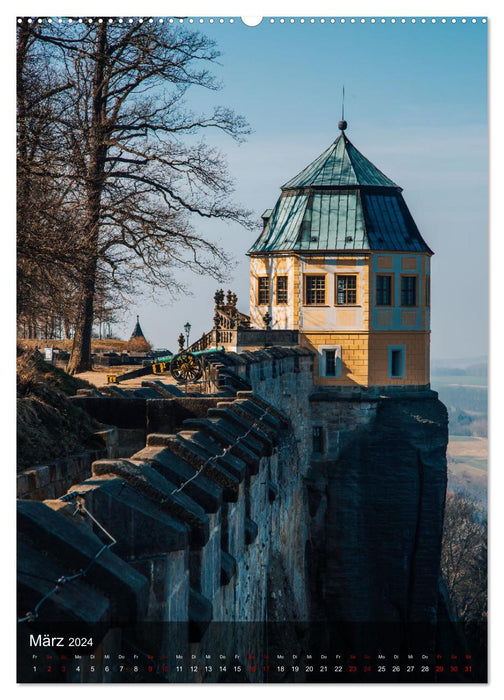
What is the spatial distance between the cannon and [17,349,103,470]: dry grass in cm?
702

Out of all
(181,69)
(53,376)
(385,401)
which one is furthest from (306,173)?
(53,376)

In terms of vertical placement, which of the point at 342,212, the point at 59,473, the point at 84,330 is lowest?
Result: the point at 59,473

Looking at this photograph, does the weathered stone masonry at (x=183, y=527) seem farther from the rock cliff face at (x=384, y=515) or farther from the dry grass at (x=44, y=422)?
the rock cliff face at (x=384, y=515)

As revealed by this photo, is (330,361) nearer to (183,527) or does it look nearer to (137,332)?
(137,332)

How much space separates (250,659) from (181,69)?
1091 cm

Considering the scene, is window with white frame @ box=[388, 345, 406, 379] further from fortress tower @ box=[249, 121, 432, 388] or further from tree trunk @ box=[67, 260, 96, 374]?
tree trunk @ box=[67, 260, 96, 374]

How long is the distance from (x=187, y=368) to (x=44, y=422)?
9.51m

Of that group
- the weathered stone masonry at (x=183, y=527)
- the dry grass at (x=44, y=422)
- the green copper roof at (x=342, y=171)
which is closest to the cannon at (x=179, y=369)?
the weathered stone masonry at (x=183, y=527)

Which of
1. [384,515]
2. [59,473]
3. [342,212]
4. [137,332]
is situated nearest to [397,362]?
[384,515]

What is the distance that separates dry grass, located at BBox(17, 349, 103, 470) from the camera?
8758 millimetres

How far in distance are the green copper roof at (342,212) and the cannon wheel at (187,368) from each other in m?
18.6

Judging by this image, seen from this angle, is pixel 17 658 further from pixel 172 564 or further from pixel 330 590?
pixel 330 590

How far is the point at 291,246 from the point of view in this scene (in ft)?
126

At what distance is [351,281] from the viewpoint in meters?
38.0
